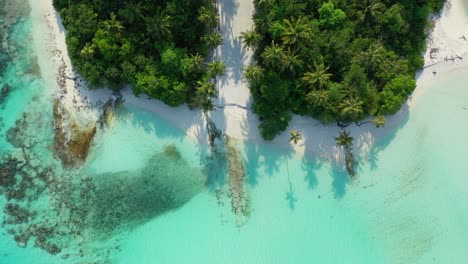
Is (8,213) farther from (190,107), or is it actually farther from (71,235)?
(190,107)

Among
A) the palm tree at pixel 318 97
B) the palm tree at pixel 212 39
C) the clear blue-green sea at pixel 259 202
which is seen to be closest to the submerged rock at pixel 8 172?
the clear blue-green sea at pixel 259 202

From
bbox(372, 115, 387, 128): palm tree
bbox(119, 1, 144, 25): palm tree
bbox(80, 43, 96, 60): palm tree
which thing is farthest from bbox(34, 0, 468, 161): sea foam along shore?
bbox(119, 1, 144, 25): palm tree

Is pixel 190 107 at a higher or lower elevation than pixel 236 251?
higher

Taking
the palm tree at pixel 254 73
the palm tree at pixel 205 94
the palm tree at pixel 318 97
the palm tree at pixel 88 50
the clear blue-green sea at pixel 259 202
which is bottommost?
the clear blue-green sea at pixel 259 202

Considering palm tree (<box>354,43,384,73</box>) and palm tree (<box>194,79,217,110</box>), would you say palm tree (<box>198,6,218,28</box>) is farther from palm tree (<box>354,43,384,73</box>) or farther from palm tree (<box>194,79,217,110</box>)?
palm tree (<box>354,43,384,73</box>)

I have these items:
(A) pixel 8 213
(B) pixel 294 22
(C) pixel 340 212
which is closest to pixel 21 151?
(A) pixel 8 213

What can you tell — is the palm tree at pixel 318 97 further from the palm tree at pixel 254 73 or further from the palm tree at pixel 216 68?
the palm tree at pixel 216 68

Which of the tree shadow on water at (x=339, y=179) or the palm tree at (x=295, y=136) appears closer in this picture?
the palm tree at (x=295, y=136)
